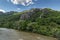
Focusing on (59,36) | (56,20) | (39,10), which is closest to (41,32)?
(59,36)

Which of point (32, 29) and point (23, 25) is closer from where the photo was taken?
point (32, 29)

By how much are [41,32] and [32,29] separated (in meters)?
6.60

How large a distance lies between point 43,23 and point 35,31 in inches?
531

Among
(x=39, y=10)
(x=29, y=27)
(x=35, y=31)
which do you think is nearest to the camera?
(x=35, y=31)

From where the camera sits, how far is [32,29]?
58094 mm

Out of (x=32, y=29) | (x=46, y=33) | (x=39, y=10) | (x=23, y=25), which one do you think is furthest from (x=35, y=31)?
(x=39, y=10)

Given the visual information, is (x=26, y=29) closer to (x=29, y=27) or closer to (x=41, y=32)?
(x=29, y=27)

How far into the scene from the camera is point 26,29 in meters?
61.1

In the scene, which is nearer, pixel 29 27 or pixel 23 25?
pixel 29 27

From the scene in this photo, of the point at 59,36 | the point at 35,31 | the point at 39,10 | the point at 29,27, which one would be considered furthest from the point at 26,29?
the point at 39,10

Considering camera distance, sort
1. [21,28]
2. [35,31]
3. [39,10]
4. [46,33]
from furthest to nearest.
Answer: [39,10], [21,28], [35,31], [46,33]

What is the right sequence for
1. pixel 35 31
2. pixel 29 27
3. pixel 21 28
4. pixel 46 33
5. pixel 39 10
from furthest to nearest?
pixel 39 10 < pixel 21 28 < pixel 29 27 < pixel 35 31 < pixel 46 33

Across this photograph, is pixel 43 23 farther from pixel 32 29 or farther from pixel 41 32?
pixel 41 32

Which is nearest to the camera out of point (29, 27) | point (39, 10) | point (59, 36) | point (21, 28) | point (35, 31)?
point (59, 36)
